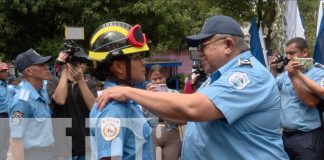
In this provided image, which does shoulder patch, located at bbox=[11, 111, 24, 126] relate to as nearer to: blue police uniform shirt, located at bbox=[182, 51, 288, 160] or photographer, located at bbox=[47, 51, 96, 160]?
photographer, located at bbox=[47, 51, 96, 160]

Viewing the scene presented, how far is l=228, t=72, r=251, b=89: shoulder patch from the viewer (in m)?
2.52

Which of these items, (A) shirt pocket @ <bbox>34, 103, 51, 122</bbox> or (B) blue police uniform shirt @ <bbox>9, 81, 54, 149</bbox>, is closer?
(B) blue police uniform shirt @ <bbox>9, 81, 54, 149</bbox>

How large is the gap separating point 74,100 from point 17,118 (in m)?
0.69

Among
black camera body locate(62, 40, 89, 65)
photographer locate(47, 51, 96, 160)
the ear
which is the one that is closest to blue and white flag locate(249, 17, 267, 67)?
photographer locate(47, 51, 96, 160)

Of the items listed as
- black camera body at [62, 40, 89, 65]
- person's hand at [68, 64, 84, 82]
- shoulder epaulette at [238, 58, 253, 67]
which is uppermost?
black camera body at [62, 40, 89, 65]

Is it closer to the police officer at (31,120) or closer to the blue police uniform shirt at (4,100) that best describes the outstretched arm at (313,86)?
the police officer at (31,120)

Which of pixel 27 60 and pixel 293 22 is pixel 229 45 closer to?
pixel 27 60

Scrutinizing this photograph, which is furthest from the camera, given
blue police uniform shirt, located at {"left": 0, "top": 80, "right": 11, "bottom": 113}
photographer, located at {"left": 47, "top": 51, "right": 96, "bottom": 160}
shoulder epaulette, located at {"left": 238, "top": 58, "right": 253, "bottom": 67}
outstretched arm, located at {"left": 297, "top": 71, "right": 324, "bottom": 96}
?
blue police uniform shirt, located at {"left": 0, "top": 80, "right": 11, "bottom": 113}

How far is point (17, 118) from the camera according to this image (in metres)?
4.56

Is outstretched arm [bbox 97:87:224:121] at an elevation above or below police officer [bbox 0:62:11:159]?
above

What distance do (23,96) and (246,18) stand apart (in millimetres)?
10971

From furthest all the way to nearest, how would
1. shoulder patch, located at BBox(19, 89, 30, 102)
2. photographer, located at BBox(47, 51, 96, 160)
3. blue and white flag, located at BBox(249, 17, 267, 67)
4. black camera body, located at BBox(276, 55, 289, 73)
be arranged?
blue and white flag, located at BBox(249, 17, 267, 67), black camera body, located at BBox(276, 55, 289, 73), photographer, located at BBox(47, 51, 96, 160), shoulder patch, located at BBox(19, 89, 30, 102)

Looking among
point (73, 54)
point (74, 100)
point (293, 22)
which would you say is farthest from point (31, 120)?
point (293, 22)

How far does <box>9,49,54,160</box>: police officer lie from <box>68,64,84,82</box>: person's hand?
32 cm
